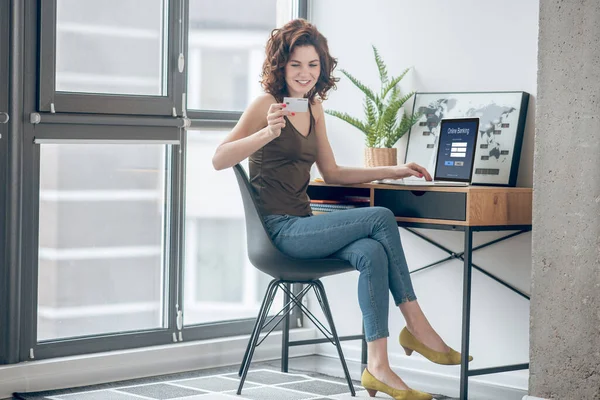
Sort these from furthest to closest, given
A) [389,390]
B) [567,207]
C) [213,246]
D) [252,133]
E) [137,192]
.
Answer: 1. [213,246]
2. [137,192]
3. [252,133]
4. [389,390]
5. [567,207]

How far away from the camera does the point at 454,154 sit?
11.8 feet

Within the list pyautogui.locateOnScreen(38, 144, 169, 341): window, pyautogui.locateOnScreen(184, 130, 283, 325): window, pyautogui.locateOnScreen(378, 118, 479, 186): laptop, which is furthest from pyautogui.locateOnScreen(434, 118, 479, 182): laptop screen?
pyautogui.locateOnScreen(38, 144, 169, 341): window

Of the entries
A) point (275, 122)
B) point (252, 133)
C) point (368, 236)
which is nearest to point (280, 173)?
point (252, 133)

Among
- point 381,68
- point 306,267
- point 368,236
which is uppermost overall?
point 381,68

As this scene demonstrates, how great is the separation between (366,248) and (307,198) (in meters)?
0.41

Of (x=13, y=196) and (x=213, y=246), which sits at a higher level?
(x=13, y=196)

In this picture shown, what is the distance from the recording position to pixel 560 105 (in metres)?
3.08

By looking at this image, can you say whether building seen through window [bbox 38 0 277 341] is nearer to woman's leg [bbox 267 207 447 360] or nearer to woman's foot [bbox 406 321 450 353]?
woman's leg [bbox 267 207 447 360]

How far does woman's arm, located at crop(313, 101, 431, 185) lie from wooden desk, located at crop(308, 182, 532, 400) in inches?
1.9

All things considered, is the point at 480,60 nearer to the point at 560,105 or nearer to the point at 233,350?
the point at 560,105

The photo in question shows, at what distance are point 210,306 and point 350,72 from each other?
4.00 feet

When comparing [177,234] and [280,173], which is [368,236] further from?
[177,234]

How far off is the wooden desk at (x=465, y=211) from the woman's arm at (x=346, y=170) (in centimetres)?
5

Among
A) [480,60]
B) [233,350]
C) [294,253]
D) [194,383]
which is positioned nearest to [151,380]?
[194,383]
